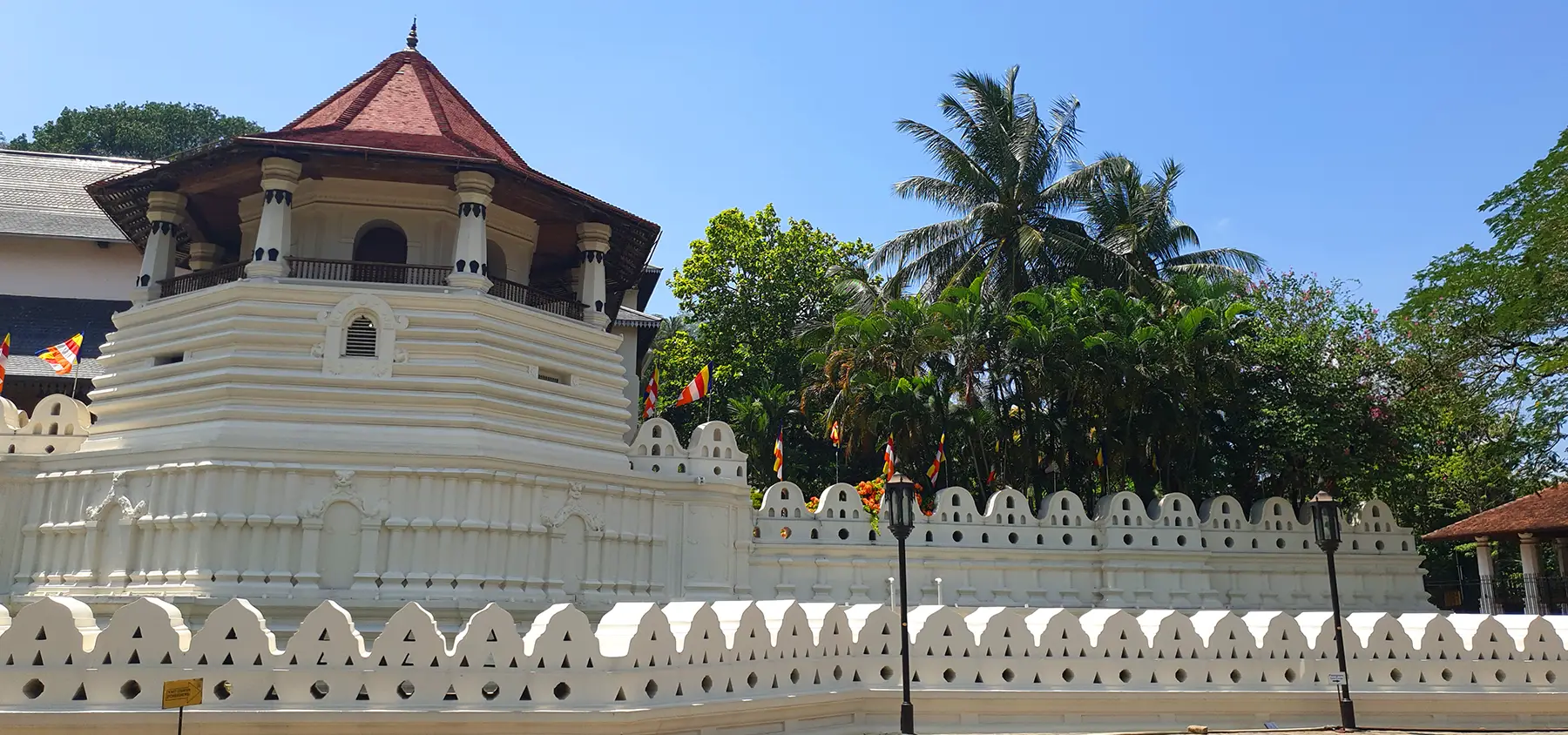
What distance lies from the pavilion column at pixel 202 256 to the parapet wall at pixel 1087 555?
517 inches

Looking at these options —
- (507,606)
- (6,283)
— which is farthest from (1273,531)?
(6,283)

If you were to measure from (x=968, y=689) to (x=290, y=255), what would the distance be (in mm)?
15009

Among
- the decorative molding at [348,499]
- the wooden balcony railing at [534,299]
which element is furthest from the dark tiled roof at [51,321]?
the decorative molding at [348,499]

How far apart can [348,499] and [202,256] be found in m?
9.39

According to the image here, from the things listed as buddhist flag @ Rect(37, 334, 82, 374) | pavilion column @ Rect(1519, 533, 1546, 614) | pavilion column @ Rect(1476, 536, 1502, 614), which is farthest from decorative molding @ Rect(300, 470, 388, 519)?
pavilion column @ Rect(1476, 536, 1502, 614)

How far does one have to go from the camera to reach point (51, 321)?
32031mm

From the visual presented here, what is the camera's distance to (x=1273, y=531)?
23.8 meters

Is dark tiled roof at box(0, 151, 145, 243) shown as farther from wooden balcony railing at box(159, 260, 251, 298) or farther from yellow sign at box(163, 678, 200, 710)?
yellow sign at box(163, 678, 200, 710)

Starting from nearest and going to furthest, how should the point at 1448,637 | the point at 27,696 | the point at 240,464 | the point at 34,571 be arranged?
the point at 27,696 → the point at 1448,637 → the point at 240,464 → the point at 34,571

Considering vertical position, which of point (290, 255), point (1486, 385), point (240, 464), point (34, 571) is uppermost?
point (290, 255)

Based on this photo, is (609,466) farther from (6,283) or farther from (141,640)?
(6,283)

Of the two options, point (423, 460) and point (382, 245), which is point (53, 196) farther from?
point (423, 460)

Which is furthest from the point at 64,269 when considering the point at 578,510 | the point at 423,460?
the point at 578,510

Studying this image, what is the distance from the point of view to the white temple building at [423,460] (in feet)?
59.4
